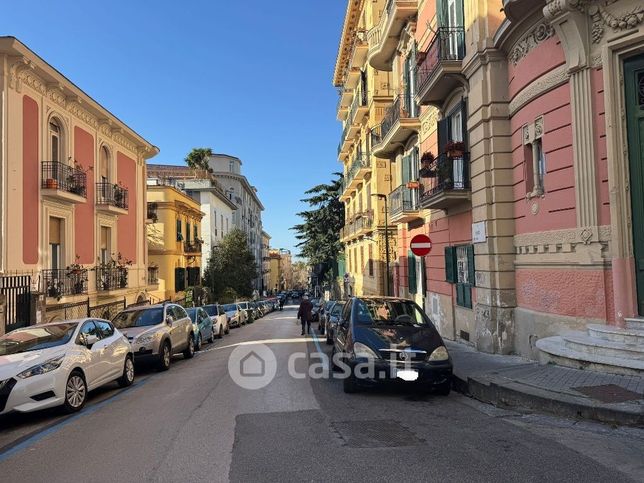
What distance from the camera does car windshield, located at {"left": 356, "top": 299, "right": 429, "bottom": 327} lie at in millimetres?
9523

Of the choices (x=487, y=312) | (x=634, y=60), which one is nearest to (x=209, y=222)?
(x=487, y=312)

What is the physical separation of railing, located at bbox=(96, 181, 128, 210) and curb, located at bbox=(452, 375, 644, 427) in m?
18.7

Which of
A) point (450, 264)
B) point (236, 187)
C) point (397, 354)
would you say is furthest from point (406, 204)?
point (236, 187)

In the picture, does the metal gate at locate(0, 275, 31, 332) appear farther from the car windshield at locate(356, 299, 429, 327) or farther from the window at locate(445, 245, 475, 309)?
the window at locate(445, 245, 475, 309)

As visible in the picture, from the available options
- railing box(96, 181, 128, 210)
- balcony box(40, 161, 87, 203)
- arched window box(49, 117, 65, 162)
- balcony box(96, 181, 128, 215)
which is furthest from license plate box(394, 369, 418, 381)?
railing box(96, 181, 128, 210)

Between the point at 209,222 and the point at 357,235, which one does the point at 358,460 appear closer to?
the point at 357,235

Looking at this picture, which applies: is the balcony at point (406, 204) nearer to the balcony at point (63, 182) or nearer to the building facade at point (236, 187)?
the balcony at point (63, 182)

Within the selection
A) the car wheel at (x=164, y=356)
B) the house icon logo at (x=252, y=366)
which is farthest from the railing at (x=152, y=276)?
the car wheel at (x=164, y=356)

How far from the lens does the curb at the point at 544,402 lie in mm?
6230

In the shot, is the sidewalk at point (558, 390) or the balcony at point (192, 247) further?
the balcony at point (192, 247)

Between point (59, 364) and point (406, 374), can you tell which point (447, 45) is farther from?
point (59, 364)

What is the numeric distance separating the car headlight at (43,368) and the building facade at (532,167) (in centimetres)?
788

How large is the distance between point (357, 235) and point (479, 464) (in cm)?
2994

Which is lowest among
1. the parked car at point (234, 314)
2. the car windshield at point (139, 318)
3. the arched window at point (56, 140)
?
the parked car at point (234, 314)
